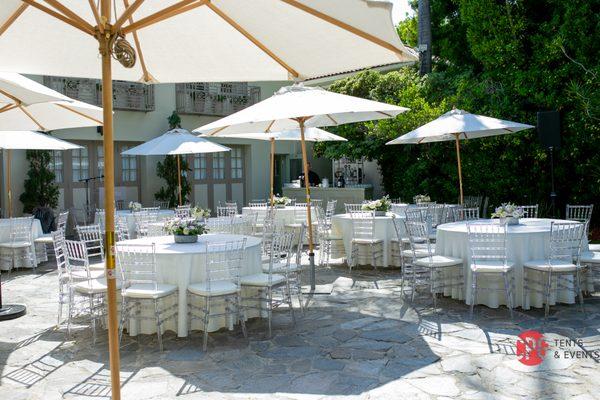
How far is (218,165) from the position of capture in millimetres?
19406

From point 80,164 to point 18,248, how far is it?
5.89m

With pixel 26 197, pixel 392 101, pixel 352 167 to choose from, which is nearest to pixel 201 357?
pixel 26 197

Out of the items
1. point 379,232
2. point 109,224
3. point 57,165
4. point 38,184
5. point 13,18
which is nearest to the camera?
point 109,224

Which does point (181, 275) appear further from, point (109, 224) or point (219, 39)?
point (109, 224)

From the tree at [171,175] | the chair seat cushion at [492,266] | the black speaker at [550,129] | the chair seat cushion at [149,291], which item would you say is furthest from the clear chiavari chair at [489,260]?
the tree at [171,175]

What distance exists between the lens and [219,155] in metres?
19.5

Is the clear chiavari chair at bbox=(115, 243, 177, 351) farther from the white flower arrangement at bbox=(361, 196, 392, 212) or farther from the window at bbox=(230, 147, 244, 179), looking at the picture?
the window at bbox=(230, 147, 244, 179)

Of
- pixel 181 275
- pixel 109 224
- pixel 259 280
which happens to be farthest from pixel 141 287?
pixel 109 224

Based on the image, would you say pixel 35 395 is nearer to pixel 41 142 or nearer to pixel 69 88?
pixel 41 142

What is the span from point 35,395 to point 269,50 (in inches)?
129

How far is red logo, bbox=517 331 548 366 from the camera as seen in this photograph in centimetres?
498

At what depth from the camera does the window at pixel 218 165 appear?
19266 mm

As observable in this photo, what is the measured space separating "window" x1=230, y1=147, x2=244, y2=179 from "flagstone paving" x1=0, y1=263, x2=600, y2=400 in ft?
42.4

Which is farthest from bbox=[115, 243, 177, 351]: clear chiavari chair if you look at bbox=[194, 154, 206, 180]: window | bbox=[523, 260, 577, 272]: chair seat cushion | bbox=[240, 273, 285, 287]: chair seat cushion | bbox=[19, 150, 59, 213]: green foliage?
bbox=[194, 154, 206, 180]: window
